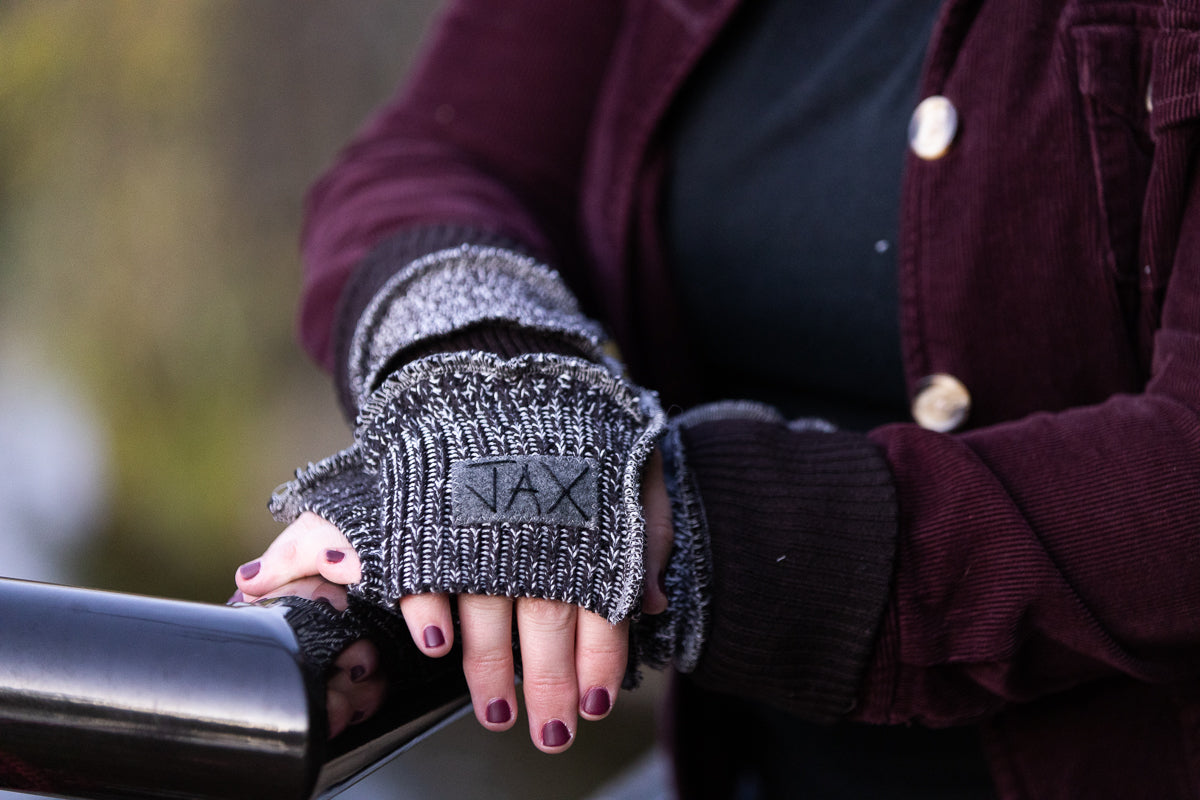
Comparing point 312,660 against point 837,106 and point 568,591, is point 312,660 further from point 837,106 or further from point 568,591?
point 837,106

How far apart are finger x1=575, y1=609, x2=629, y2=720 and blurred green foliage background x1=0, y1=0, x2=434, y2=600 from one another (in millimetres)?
1821

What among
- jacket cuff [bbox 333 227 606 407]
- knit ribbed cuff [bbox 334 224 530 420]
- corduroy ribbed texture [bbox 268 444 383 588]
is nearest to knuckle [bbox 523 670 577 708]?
corduroy ribbed texture [bbox 268 444 383 588]

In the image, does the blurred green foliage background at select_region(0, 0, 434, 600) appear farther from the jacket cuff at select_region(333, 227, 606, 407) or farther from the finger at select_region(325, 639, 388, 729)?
the finger at select_region(325, 639, 388, 729)

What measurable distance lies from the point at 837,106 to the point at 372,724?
69 centimetres

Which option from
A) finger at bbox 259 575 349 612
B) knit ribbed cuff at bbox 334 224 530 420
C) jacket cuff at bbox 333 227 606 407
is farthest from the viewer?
knit ribbed cuff at bbox 334 224 530 420

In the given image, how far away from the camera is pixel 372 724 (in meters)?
0.52

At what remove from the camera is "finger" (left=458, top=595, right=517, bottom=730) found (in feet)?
1.89

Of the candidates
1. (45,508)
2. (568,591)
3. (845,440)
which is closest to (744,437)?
(845,440)

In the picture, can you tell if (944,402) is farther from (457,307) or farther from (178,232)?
(178,232)

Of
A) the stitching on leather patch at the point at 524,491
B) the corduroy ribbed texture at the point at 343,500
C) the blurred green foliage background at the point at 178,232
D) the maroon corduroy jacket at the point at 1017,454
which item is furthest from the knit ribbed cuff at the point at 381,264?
the blurred green foliage background at the point at 178,232

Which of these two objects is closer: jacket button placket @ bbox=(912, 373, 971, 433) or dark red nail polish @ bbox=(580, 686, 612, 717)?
dark red nail polish @ bbox=(580, 686, 612, 717)

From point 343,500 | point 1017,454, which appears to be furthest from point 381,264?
point 1017,454

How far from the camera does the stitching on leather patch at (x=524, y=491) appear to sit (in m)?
0.57

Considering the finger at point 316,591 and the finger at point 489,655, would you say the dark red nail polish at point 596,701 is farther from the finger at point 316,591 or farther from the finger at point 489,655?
the finger at point 316,591
